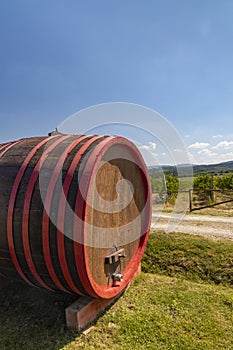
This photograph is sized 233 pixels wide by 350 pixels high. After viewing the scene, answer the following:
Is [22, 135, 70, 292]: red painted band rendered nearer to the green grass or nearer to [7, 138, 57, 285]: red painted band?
[7, 138, 57, 285]: red painted band

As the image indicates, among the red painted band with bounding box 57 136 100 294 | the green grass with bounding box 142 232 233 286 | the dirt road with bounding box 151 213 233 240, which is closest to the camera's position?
the red painted band with bounding box 57 136 100 294

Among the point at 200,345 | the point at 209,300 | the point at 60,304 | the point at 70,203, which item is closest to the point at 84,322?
the point at 60,304

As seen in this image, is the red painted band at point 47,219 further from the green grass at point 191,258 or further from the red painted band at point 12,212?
the green grass at point 191,258

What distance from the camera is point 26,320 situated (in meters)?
3.63

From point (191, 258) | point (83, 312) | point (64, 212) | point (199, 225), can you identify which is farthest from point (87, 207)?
point (199, 225)

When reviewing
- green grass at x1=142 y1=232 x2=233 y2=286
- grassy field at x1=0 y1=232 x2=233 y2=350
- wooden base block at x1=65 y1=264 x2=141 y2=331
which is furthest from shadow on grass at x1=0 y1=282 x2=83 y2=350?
green grass at x1=142 y1=232 x2=233 y2=286

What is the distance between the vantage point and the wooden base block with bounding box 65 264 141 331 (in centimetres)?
334

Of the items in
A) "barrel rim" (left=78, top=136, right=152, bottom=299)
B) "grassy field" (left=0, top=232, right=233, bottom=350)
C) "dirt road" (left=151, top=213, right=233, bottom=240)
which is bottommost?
"grassy field" (left=0, top=232, right=233, bottom=350)

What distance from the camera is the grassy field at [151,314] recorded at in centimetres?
322

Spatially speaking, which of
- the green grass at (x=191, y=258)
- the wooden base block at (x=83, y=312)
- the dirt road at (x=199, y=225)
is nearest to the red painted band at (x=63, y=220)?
the wooden base block at (x=83, y=312)

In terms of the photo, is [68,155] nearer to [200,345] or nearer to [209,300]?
[200,345]

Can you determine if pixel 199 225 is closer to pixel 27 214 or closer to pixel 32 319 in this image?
pixel 32 319

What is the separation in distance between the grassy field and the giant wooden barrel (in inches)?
21.0

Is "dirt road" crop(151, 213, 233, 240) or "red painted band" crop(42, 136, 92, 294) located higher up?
"red painted band" crop(42, 136, 92, 294)
